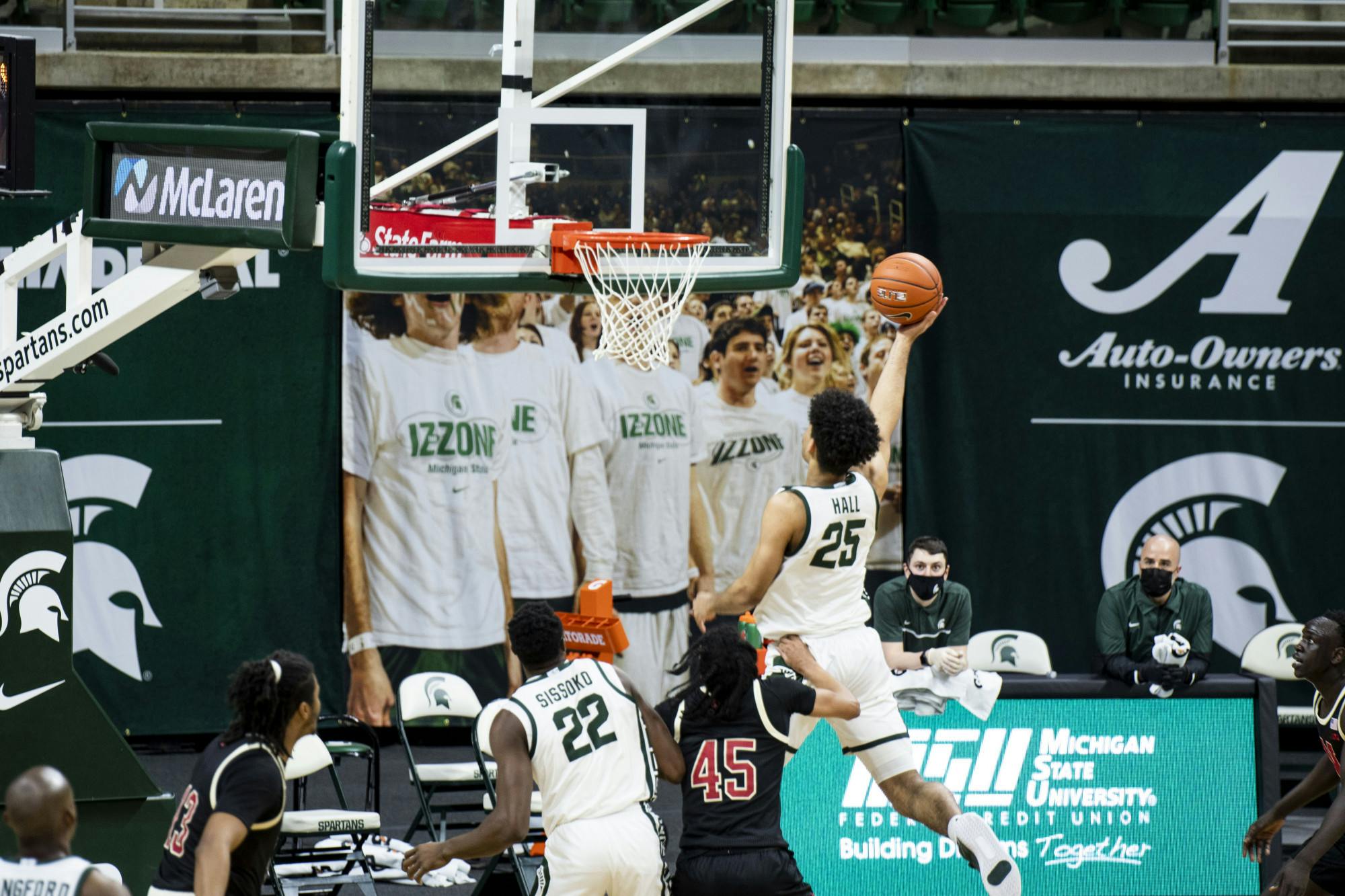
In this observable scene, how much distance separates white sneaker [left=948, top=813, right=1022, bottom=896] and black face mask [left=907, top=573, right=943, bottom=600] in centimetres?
285

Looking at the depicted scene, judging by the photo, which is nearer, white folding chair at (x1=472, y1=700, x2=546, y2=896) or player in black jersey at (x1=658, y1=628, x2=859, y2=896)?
player in black jersey at (x1=658, y1=628, x2=859, y2=896)

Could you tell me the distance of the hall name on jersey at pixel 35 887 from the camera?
3857mm

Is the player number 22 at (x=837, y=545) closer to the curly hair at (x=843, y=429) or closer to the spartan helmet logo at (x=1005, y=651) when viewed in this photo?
the curly hair at (x=843, y=429)

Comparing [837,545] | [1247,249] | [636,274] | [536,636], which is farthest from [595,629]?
[1247,249]

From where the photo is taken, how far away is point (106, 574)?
11141 mm

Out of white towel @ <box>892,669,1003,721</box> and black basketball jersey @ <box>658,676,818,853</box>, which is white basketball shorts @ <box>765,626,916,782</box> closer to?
black basketball jersey @ <box>658,676,818,853</box>

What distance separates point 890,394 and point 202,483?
6106 millimetres

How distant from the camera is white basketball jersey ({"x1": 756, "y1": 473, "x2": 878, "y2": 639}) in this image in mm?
6070

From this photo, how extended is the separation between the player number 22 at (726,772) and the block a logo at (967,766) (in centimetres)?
243

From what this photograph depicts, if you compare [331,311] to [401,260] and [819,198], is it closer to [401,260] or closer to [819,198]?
[819,198]

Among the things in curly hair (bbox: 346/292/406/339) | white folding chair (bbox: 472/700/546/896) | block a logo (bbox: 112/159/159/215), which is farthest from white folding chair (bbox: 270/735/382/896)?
curly hair (bbox: 346/292/406/339)

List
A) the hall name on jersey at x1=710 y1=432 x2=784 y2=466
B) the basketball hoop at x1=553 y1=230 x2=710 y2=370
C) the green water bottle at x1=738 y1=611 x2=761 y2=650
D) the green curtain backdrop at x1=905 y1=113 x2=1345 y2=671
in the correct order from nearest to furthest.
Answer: the green water bottle at x1=738 y1=611 x2=761 y2=650 → the basketball hoop at x1=553 y1=230 x2=710 y2=370 → the hall name on jersey at x1=710 y1=432 x2=784 y2=466 → the green curtain backdrop at x1=905 y1=113 x2=1345 y2=671

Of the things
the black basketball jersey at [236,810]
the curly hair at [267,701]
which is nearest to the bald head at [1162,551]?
the curly hair at [267,701]

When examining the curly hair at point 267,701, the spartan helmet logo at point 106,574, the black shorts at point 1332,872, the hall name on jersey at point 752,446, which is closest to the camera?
the curly hair at point 267,701
